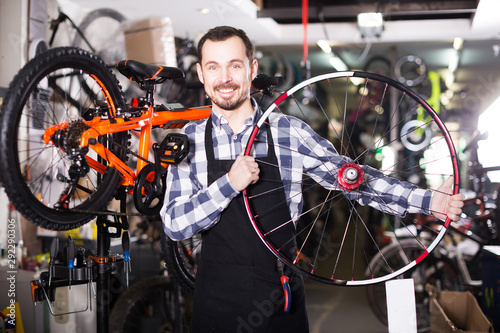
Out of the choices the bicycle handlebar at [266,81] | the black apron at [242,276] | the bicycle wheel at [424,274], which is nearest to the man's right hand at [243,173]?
the black apron at [242,276]

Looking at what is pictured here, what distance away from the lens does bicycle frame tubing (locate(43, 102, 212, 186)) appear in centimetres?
183

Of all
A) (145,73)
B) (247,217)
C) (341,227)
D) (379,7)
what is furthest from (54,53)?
(341,227)

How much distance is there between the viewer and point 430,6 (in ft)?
16.4

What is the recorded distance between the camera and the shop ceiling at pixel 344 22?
4324 millimetres

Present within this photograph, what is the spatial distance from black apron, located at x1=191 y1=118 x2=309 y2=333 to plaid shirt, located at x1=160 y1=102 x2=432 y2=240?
51 millimetres

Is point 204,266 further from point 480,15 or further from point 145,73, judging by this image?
point 480,15

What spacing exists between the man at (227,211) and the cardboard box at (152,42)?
1.76 metres

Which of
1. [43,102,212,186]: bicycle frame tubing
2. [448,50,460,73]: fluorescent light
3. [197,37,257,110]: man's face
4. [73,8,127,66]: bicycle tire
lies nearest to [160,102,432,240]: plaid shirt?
[197,37,257,110]: man's face

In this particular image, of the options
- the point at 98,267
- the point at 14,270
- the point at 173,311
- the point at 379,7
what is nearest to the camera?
the point at 98,267

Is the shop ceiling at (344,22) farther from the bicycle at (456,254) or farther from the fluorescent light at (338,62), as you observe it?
the bicycle at (456,254)

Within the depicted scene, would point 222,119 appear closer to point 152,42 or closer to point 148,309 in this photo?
point 152,42

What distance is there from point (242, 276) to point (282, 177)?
388 mm

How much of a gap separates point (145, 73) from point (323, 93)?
757cm

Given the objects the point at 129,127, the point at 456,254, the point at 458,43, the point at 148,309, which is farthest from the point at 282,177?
the point at 458,43
